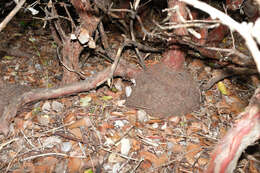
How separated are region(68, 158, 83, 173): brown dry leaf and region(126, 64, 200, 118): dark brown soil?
0.64 m

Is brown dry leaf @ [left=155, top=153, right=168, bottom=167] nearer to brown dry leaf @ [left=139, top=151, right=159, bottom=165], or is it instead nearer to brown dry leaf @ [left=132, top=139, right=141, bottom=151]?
brown dry leaf @ [left=139, top=151, right=159, bottom=165]

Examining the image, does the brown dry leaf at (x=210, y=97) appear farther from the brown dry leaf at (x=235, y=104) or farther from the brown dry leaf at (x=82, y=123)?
the brown dry leaf at (x=82, y=123)

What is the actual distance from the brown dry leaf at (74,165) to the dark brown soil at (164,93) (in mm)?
638

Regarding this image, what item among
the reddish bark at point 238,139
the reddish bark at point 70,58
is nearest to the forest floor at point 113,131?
the reddish bark at point 70,58

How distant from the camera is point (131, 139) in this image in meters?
1.68

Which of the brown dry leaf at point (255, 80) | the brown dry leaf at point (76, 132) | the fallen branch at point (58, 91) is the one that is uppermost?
the brown dry leaf at point (255, 80)

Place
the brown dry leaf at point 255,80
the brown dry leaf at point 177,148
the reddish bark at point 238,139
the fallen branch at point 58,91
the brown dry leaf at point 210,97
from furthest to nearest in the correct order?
the brown dry leaf at point 255,80 < the brown dry leaf at point 210,97 < the fallen branch at point 58,91 < the brown dry leaf at point 177,148 < the reddish bark at point 238,139

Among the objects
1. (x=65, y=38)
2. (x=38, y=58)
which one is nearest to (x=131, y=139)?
(x=65, y=38)

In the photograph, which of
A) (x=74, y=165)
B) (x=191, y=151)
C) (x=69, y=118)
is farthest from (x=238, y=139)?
(x=69, y=118)

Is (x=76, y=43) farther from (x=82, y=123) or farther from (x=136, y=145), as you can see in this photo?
(x=136, y=145)

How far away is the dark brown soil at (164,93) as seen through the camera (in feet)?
6.06

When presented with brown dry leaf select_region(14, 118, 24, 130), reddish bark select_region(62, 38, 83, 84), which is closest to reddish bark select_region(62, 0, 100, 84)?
reddish bark select_region(62, 38, 83, 84)

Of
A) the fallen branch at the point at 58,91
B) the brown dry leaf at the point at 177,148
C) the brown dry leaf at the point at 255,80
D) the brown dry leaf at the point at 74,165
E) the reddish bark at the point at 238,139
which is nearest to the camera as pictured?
the reddish bark at the point at 238,139

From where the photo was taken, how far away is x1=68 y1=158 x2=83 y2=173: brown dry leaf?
4.89ft
